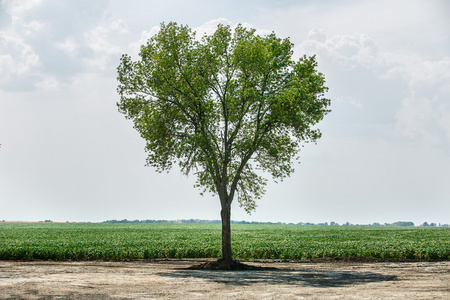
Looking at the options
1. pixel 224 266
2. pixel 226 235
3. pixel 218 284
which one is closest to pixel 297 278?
pixel 218 284

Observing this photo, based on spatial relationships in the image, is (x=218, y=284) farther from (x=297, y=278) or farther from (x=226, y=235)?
(x=226, y=235)

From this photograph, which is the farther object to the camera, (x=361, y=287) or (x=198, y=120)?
(x=198, y=120)

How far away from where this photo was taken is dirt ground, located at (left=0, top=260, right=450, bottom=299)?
15.8m

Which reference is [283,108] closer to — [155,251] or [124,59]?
[124,59]

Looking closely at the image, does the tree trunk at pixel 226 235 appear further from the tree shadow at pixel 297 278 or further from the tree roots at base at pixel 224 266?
the tree shadow at pixel 297 278

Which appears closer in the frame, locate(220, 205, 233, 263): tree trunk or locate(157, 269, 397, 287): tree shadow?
locate(157, 269, 397, 287): tree shadow

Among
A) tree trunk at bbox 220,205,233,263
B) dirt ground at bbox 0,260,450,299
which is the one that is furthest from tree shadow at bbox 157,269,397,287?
tree trunk at bbox 220,205,233,263

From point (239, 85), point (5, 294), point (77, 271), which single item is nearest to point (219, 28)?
point (239, 85)

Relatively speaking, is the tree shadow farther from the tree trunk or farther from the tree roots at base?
the tree trunk

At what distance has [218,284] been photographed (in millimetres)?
18719

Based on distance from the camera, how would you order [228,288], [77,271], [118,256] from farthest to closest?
[118,256] → [77,271] → [228,288]

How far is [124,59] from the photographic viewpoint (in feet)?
90.1

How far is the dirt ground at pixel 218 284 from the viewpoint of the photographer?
15758 mm

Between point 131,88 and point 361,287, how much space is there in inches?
699
